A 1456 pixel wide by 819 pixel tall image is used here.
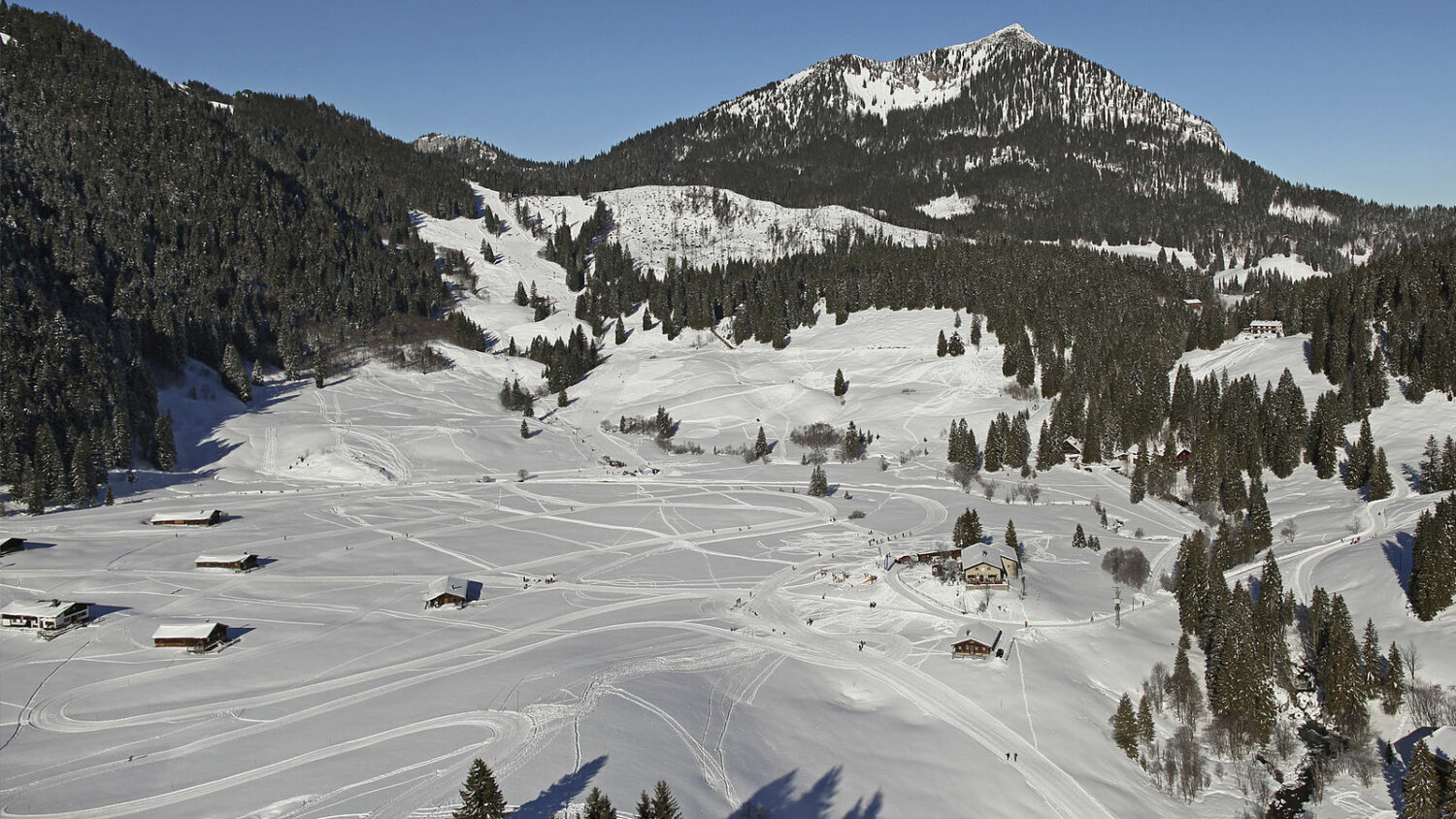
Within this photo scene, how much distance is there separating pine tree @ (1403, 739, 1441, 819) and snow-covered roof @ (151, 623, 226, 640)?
189ft

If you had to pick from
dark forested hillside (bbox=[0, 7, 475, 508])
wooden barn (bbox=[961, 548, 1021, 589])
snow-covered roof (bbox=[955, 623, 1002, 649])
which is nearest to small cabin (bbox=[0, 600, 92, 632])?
dark forested hillside (bbox=[0, 7, 475, 508])

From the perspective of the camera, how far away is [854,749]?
39.5 metres

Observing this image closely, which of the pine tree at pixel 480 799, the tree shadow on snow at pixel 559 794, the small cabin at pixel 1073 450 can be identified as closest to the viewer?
the pine tree at pixel 480 799

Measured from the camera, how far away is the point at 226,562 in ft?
196

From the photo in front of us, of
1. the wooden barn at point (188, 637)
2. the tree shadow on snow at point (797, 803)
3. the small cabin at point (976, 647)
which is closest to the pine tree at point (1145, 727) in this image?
the small cabin at point (976, 647)

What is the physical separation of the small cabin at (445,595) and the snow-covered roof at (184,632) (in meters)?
12.0

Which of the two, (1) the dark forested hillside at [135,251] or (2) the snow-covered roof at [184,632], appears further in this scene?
(1) the dark forested hillside at [135,251]

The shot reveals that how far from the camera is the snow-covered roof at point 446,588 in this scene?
5488 centimetres

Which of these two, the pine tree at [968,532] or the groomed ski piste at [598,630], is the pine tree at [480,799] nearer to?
the groomed ski piste at [598,630]

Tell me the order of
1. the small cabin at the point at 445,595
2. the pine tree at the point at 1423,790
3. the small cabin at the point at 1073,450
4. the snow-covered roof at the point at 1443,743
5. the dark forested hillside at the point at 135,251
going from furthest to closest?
the small cabin at the point at 1073,450 → the dark forested hillside at the point at 135,251 → the small cabin at the point at 445,595 → the snow-covered roof at the point at 1443,743 → the pine tree at the point at 1423,790

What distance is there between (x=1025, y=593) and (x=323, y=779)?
4295 centimetres

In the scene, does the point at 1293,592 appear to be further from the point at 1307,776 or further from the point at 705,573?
the point at 705,573

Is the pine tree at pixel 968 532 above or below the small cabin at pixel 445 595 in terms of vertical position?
above

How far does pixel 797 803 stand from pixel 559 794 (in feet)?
31.9
